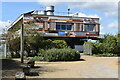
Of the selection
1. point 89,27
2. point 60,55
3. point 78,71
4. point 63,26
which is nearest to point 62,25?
point 63,26

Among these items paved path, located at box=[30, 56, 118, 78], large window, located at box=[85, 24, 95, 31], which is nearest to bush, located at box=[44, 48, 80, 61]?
paved path, located at box=[30, 56, 118, 78]

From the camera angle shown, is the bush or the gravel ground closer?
the gravel ground

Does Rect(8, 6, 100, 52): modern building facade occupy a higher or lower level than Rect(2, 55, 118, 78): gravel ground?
higher

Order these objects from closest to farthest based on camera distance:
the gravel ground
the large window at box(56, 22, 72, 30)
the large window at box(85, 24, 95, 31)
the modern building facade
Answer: the gravel ground → the modern building facade → the large window at box(56, 22, 72, 30) → the large window at box(85, 24, 95, 31)

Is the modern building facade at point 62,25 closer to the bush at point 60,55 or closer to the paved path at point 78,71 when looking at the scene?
the bush at point 60,55

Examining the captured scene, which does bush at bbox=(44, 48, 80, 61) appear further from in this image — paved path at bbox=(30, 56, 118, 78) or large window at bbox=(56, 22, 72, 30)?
large window at bbox=(56, 22, 72, 30)

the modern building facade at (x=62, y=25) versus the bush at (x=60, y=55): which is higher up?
the modern building facade at (x=62, y=25)

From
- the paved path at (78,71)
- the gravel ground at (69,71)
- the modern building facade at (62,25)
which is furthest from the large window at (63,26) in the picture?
the gravel ground at (69,71)

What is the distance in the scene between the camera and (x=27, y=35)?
3306cm

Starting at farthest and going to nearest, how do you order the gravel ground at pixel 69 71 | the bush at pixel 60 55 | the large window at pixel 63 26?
1. the large window at pixel 63 26
2. the bush at pixel 60 55
3. the gravel ground at pixel 69 71

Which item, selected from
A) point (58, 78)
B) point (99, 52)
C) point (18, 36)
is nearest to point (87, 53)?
point (99, 52)

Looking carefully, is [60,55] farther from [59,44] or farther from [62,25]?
[62,25]

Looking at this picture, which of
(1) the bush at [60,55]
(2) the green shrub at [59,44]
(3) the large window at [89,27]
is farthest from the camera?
(3) the large window at [89,27]

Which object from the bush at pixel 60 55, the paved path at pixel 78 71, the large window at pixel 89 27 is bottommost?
the paved path at pixel 78 71
